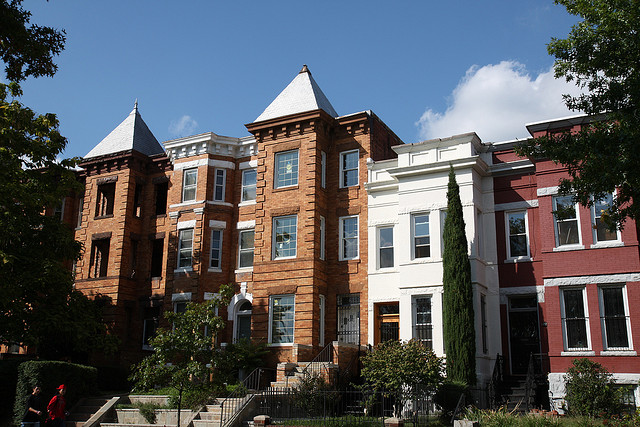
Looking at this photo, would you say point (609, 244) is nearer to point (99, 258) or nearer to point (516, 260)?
point (516, 260)

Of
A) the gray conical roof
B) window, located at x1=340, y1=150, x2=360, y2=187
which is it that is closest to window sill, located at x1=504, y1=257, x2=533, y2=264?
window, located at x1=340, y1=150, x2=360, y2=187

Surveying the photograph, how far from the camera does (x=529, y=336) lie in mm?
23859

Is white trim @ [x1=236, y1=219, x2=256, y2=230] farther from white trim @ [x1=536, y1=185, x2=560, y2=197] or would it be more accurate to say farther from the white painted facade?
white trim @ [x1=536, y1=185, x2=560, y2=197]

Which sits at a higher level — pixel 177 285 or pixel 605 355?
pixel 177 285

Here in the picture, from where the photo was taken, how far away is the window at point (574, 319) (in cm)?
2136

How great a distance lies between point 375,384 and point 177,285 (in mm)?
12419

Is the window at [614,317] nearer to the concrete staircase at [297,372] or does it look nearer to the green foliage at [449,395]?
the green foliage at [449,395]

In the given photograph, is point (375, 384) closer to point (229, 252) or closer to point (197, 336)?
point (197, 336)

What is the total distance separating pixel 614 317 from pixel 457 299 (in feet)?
16.4

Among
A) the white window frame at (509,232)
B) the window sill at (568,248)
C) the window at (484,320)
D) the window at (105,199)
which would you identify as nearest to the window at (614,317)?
the window sill at (568,248)

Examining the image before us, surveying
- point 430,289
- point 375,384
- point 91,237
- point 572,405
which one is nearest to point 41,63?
point 375,384

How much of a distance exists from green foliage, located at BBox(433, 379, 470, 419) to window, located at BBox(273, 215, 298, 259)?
9326mm

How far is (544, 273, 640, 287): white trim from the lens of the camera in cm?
2089

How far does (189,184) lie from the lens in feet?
103
